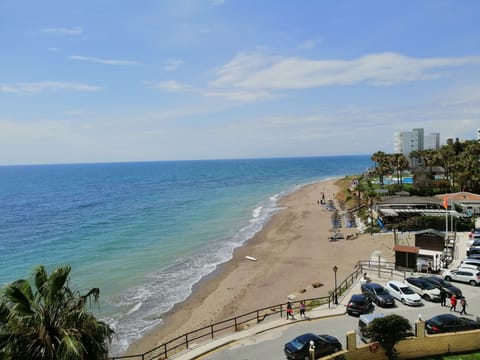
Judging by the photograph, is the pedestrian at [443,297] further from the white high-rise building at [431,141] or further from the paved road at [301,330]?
the white high-rise building at [431,141]

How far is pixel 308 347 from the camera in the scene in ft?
47.5

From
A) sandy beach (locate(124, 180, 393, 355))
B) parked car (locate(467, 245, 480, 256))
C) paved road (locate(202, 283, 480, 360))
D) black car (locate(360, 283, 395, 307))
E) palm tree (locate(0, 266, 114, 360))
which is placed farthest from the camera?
parked car (locate(467, 245, 480, 256))

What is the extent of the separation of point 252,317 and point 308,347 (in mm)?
9703

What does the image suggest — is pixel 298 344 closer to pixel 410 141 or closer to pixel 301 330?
pixel 301 330

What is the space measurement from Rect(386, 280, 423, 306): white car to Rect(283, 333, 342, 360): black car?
27.1 ft

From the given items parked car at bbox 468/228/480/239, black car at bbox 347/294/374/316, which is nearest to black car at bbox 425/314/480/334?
black car at bbox 347/294/374/316

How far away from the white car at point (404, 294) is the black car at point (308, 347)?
8.27m

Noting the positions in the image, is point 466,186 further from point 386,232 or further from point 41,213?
point 41,213

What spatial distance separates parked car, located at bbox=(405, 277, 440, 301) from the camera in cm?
2152

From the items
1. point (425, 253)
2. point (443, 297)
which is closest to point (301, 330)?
point (443, 297)

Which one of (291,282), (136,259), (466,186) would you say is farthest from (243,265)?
(466,186)

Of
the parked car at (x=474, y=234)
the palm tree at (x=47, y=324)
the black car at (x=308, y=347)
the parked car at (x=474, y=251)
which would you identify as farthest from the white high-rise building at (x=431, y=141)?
the palm tree at (x=47, y=324)

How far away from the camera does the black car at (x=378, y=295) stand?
20.8m

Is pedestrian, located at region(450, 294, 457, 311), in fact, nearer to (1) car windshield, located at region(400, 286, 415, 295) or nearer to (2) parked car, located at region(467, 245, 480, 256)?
(1) car windshield, located at region(400, 286, 415, 295)
